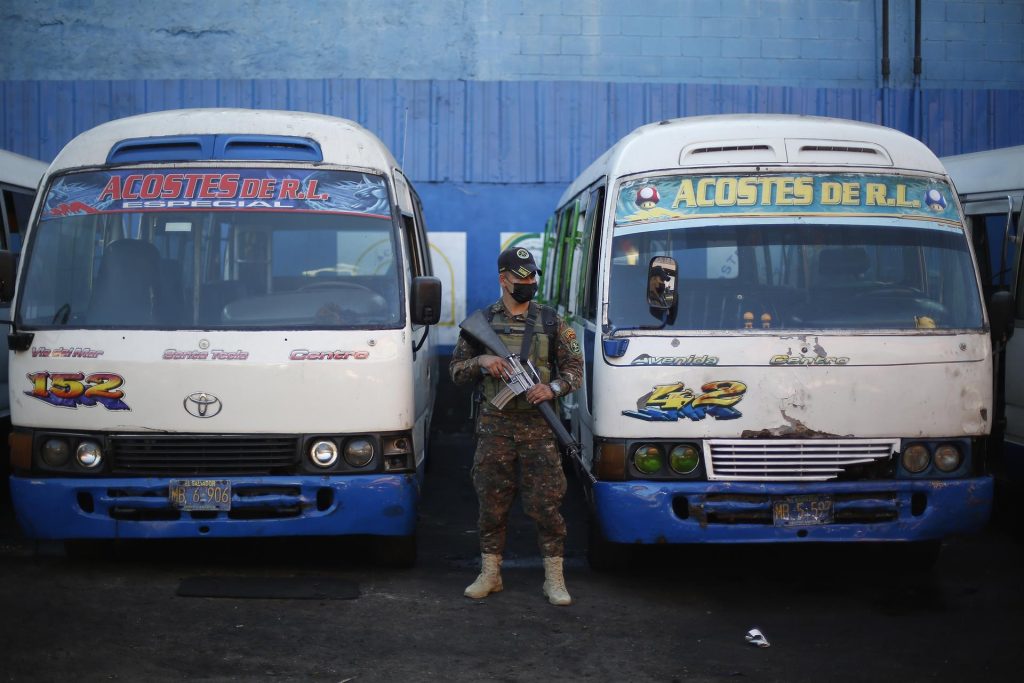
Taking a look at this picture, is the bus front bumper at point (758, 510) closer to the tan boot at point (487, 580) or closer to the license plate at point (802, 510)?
the license plate at point (802, 510)

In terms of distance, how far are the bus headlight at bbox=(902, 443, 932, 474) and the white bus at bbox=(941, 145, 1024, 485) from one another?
1.64 metres

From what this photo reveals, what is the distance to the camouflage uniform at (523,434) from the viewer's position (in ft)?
20.3

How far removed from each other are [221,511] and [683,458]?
7.86 ft

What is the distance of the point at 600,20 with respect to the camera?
14.1 metres

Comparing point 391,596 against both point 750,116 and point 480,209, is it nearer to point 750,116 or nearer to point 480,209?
point 750,116

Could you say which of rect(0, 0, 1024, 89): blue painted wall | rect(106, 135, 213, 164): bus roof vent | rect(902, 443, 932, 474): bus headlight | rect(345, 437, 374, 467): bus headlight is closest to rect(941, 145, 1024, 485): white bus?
rect(902, 443, 932, 474): bus headlight

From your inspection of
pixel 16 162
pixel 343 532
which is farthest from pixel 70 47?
pixel 343 532

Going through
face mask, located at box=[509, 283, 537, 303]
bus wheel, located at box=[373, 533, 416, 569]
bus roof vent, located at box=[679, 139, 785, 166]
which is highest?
bus roof vent, located at box=[679, 139, 785, 166]

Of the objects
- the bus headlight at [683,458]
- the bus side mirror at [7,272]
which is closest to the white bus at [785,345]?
the bus headlight at [683,458]

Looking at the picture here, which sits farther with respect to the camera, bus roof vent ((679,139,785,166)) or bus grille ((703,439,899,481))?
bus roof vent ((679,139,785,166))

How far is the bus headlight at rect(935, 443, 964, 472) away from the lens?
20.8 ft

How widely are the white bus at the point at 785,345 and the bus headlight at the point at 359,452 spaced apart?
1.18 metres

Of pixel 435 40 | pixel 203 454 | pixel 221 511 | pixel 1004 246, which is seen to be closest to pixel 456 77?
pixel 435 40

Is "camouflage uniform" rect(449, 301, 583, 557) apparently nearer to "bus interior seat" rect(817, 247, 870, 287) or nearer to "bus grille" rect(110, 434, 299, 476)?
"bus grille" rect(110, 434, 299, 476)
